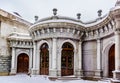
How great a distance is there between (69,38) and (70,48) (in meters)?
0.83

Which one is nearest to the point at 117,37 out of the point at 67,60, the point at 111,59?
the point at 111,59

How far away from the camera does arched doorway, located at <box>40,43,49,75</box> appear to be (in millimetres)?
16266

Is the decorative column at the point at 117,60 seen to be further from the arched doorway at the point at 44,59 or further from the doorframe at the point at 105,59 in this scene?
the arched doorway at the point at 44,59

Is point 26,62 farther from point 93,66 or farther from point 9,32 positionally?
point 93,66

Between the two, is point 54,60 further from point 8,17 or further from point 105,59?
point 8,17

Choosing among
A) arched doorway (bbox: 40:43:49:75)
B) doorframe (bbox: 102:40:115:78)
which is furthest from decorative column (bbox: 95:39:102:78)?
arched doorway (bbox: 40:43:49:75)

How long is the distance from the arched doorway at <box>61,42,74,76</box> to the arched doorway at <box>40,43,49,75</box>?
134 cm

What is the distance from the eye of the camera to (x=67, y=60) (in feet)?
52.5

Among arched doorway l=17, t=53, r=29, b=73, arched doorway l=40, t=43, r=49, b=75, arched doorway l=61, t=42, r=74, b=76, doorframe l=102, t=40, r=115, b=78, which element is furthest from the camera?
arched doorway l=17, t=53, r=29, b=73

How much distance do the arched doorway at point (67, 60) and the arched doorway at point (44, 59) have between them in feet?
4.38

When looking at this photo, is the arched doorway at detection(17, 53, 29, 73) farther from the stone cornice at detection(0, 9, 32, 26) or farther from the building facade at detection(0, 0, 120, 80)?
the building facade at detection(0, 0, 120, 80)

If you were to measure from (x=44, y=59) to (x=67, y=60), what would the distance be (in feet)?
6.33

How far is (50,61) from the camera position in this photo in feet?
51.7

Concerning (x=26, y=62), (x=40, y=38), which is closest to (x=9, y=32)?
(x=26, y=62)
